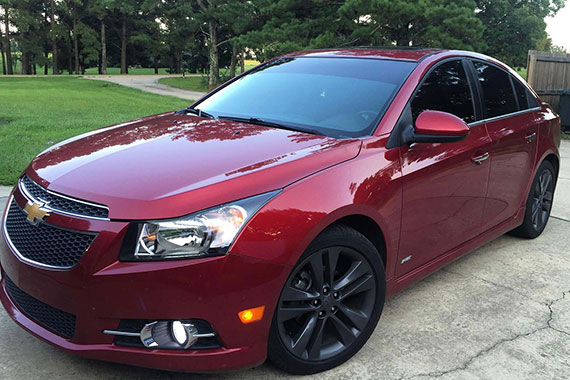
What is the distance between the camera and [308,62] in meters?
3.82

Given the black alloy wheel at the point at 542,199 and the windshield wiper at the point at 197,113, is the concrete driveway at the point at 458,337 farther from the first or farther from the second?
the windshield wiper at the point at 197,113

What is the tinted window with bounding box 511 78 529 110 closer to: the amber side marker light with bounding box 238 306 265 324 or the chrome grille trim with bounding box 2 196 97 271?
the amber side marker light with bounding box 238 306 265 324

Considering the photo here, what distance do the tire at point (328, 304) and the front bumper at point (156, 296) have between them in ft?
0.43

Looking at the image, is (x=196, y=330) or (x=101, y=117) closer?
(x=196, y=330)

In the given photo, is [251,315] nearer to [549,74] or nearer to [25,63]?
[549,74]

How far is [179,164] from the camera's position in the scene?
8.18 feet

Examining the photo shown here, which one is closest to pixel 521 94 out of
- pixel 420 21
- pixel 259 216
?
pixel 259 216

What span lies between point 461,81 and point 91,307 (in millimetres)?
2824

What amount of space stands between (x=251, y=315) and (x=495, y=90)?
9.22ft

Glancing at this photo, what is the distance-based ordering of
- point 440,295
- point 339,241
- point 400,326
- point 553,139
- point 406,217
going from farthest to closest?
point 553,139
point 440,295
point 400,326
point 406,217
point 339,241

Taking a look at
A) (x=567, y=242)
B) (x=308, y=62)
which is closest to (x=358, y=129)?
(x=308, y=62)

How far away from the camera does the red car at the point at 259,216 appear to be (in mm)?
2146

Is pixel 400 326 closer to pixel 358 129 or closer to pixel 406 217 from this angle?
pixel 406 217

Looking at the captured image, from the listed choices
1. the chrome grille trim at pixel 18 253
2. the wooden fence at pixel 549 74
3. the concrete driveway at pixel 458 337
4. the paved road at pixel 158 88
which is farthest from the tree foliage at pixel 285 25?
the chrome grille trim at pixel 18 253
